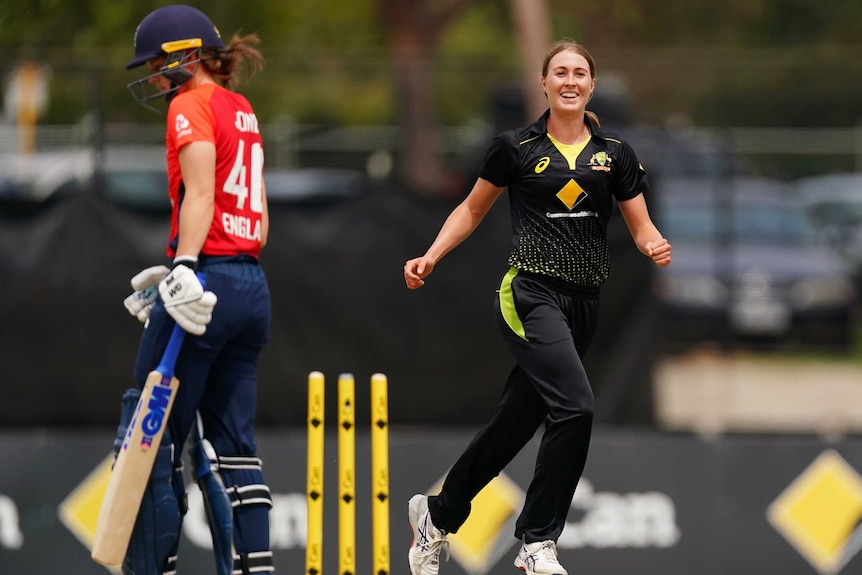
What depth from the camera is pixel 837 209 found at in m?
15.9

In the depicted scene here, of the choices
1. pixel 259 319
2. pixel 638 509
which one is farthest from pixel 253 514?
pixel 638 509

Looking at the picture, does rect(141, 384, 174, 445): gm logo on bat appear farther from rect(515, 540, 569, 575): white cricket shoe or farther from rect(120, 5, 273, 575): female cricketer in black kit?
rect(515, 540, 569, 575): white cricket shoe

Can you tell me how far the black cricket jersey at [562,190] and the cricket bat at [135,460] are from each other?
1.38m

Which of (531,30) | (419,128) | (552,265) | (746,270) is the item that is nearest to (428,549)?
(552,265)

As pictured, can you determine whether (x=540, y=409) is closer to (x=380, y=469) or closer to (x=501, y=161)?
(x=380, y=469)

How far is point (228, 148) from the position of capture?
5492 millimetres

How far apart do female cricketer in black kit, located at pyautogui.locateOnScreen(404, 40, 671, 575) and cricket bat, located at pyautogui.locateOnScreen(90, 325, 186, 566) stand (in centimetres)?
101

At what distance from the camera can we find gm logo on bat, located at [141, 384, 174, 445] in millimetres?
5340

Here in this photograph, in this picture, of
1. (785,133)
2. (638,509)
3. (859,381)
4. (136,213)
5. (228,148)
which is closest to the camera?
(228,148)

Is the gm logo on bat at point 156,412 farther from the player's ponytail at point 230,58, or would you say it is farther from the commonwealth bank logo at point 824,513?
the commonwealth bank logo at point 824,513

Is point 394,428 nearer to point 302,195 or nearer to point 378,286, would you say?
point 378,286

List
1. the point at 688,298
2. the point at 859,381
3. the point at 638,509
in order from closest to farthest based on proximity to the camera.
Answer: the point at 638,509 → the point at 688,298 → the point at 859,381

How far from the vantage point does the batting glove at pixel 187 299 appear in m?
5.23

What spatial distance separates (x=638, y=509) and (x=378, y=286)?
2.07 m
